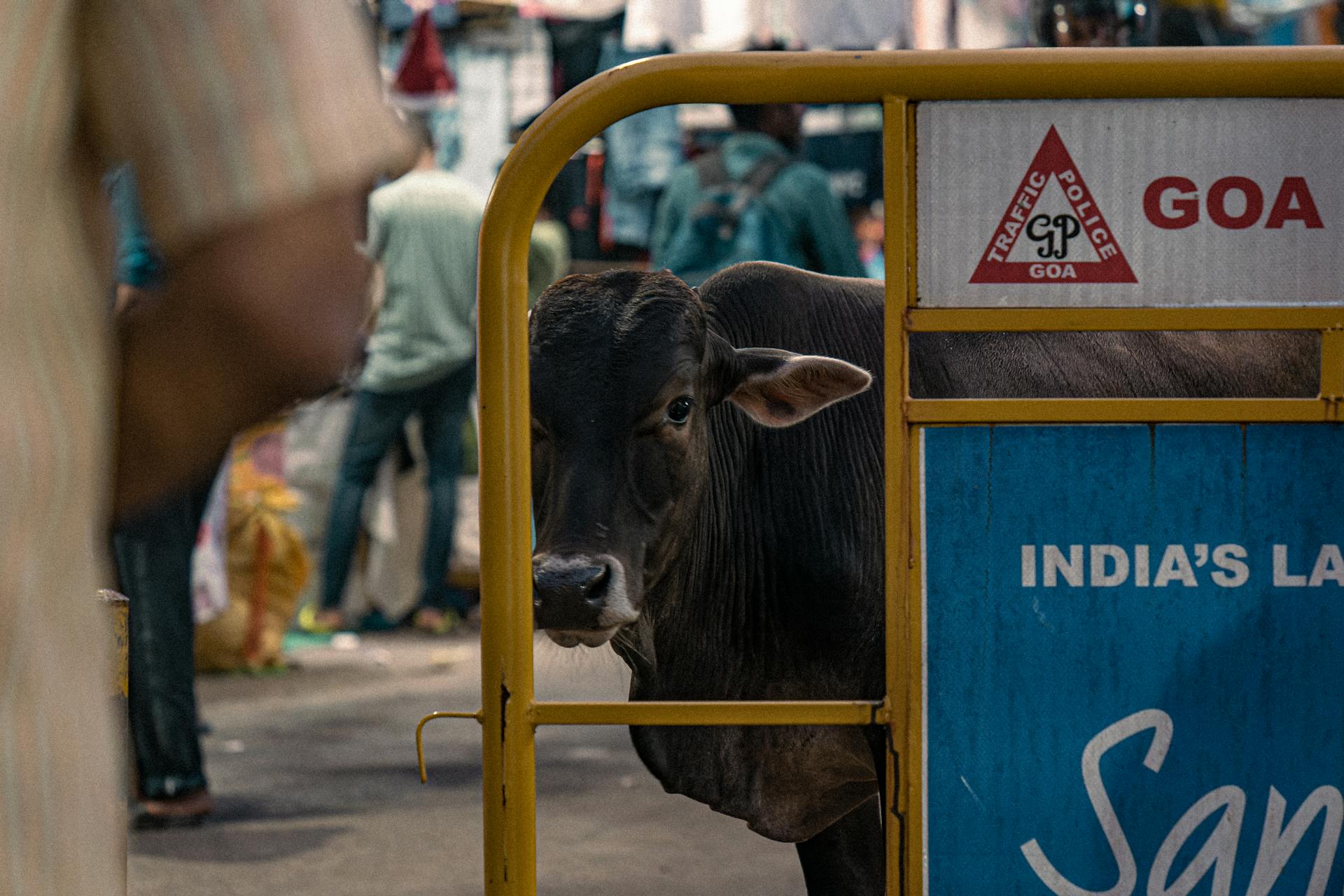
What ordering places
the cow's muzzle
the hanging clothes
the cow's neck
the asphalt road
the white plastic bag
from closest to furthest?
the cow's muzzle < the cow's neck < the asphalt road < the white plastic bag < the hanging clothes

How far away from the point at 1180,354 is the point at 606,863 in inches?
87.4

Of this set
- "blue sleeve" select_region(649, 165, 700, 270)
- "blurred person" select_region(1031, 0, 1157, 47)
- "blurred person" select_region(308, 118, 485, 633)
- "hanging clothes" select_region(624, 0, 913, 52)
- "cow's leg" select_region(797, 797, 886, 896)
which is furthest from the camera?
"hanging clothes" select_region(624, 0, 913, 52)

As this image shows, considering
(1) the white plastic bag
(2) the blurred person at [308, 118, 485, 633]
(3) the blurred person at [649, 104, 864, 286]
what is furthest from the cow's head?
(2) the blurred person at [308, 118, 485, 633]

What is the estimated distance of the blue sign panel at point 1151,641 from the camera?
90.0 inches

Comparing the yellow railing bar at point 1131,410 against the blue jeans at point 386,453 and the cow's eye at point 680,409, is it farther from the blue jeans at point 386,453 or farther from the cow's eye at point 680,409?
the blue jeans at point 386,453

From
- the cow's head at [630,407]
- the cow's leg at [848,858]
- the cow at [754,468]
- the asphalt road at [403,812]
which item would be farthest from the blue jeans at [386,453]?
the cow's head at [630,407]

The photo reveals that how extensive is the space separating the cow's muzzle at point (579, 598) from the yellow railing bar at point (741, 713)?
0.55 ft

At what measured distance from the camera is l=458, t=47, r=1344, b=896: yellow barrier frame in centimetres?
226

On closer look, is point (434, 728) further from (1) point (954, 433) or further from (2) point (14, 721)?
(2) point (14, 721)

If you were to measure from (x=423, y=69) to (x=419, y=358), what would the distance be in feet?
4.67

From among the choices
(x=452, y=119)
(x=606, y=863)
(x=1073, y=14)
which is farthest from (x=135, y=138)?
(x=452, y=119)

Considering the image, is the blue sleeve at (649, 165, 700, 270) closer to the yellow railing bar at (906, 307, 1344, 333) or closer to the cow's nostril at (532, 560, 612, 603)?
the cow's nostril at (532, 560, 612, 603)

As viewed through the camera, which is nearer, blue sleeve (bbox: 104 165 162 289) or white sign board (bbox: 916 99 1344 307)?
blue sleeve (bbox: 104 165 162 289)

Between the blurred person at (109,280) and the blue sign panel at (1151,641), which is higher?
the blurred person at (109,280)
